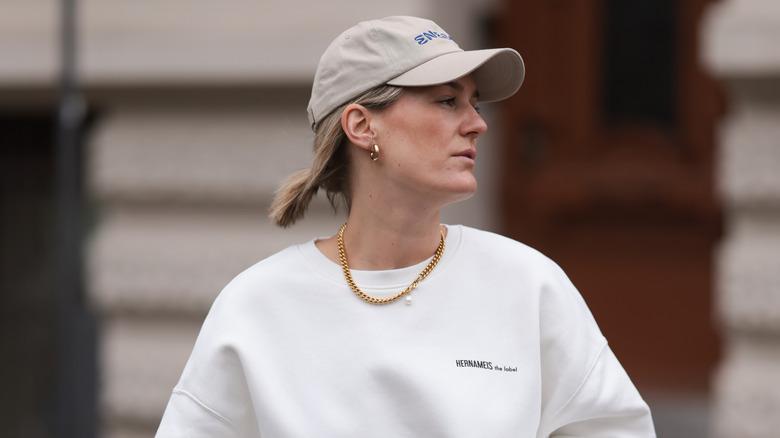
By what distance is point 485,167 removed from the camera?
5215mm

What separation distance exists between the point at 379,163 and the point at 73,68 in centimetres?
285

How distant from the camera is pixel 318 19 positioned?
4551mm

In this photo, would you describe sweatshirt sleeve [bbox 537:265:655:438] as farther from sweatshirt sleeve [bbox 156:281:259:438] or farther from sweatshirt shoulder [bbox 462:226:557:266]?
sweatshirt sleeve [bbox 156:281:259:438]

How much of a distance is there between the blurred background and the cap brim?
218 cm

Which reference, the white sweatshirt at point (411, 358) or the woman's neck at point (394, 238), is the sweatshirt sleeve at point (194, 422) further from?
the woman's neck at point (394, 238)

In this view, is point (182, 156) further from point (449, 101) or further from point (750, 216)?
point (449, 101)

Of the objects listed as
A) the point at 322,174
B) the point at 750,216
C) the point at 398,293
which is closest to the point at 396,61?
the point at 322,174

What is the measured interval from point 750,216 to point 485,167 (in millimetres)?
1422

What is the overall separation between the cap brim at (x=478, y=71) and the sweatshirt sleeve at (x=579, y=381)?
39cm

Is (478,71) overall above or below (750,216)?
above

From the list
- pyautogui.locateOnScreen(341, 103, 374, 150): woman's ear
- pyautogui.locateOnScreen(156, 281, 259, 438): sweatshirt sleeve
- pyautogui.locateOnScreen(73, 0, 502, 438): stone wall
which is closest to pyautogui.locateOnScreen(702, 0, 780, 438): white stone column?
pyautogui.locateOnScreen(73, 0, 502, 438): stone wall

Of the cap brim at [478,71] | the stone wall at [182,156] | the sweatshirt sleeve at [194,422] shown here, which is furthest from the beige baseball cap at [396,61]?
the stone wall at [182,156]

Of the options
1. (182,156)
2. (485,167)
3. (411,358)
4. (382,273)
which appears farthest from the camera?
(485,167)

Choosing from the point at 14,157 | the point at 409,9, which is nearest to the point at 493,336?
the point at 409,9
